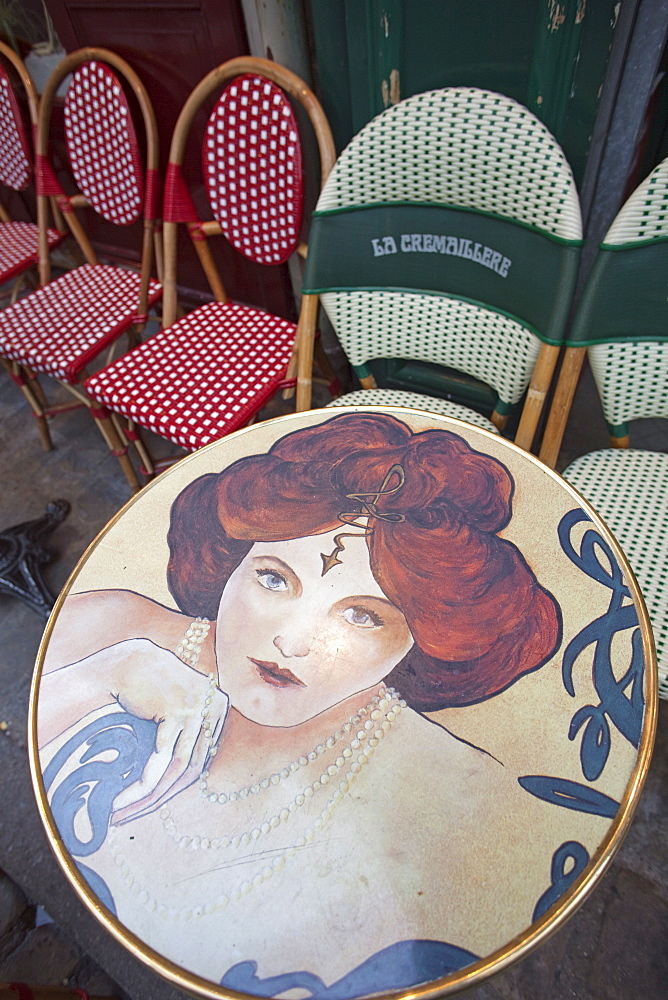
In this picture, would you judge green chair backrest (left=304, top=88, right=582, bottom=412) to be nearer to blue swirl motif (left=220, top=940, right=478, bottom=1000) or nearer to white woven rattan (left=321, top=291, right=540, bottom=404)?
white woven rattan (left=321, top=291, right=540, bottom=404)

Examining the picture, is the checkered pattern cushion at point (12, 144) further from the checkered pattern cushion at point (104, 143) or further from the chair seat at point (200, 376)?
the chair seat at point (200, 376)

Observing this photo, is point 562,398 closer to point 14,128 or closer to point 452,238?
point 452,238

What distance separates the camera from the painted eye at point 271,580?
3.05 ft

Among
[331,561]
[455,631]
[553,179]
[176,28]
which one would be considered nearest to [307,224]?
[176,28]

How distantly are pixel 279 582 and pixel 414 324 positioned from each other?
89 cm

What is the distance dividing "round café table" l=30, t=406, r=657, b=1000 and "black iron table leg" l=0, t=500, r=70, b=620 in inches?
42.8

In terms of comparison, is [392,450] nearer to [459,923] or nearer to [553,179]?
[553,179]

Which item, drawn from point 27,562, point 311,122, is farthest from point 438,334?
point 27,562

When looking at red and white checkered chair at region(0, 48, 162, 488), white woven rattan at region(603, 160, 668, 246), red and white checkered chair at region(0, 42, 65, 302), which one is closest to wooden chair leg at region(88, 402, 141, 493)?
red and white checkered chair at region(0, 48, 162, 488)

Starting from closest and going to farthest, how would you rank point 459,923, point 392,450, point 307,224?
1. point 459,923
2. point 392,450
3. point 307,224

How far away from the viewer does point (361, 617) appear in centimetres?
88

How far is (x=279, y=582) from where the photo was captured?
935 millimetres

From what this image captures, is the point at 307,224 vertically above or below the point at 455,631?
above

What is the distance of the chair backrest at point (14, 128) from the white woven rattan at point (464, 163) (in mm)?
1577
